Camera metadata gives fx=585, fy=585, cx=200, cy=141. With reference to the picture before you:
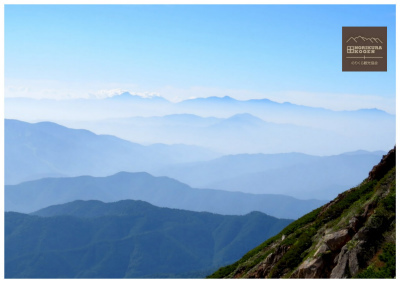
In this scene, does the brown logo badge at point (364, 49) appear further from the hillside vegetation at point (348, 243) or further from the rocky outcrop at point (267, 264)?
the rocky outcrop at point (267, 264)

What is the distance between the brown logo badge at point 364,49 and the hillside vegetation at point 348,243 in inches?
140

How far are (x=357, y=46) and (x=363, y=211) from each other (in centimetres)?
550

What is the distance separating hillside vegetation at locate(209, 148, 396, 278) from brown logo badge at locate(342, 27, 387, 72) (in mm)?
3551

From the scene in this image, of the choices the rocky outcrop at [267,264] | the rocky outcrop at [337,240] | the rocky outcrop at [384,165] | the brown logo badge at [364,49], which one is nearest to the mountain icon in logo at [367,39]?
the brown logo badge at [364,49]

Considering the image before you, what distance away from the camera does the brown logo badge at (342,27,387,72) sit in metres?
18.9

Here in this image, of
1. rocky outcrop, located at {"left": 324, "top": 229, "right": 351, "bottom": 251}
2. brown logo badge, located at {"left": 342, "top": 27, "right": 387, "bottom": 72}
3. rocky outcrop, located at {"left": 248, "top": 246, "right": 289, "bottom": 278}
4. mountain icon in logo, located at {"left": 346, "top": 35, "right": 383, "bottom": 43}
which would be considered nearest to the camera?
rocky outcrop, located at {"left": 324, "top": 229, "right": 351, "bottom": 251}

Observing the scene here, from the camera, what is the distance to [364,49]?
63.7 feet

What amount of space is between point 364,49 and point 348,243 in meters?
6.89

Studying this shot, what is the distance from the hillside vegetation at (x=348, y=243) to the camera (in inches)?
607

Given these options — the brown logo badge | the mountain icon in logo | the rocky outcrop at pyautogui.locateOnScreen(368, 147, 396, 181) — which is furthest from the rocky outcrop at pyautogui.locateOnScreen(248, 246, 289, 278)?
the mountain icon in logo

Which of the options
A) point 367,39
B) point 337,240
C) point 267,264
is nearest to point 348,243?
point 337,240

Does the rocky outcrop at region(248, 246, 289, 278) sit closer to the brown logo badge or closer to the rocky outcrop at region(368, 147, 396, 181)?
the rocky outcrop at region(368, 147, 396, 181)
